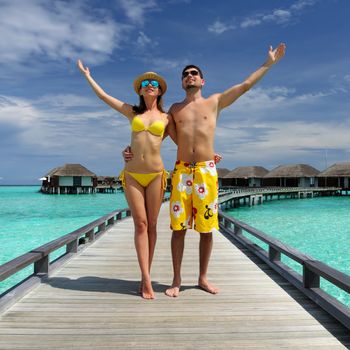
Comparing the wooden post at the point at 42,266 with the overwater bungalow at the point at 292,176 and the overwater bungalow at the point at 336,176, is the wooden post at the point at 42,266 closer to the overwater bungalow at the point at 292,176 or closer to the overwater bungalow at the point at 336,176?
the overwater bungalow at the point at 336,176

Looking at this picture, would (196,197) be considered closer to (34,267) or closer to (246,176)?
(34,267)

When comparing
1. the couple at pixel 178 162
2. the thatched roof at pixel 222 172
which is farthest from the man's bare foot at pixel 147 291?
the thatched roof at pixel 222 172

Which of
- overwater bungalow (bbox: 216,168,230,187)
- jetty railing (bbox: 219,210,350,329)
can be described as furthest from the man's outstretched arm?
overwater bungalow (bbox: 216,168,230,187)

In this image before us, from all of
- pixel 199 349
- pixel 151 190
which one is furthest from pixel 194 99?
pixel 199 349

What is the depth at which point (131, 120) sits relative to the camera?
375cm

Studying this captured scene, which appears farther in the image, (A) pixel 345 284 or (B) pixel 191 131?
(B) pixel 191 131

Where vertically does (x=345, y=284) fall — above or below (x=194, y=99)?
below

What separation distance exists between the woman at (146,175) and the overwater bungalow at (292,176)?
59.7 m

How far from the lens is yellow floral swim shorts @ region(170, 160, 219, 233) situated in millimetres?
3545

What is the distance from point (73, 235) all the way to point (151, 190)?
2386mm

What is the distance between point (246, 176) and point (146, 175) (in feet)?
206

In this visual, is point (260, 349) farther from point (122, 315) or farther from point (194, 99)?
point (194, 99)

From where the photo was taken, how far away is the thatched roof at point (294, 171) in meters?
60.7

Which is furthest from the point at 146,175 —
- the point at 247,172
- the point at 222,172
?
the point at 222,172
